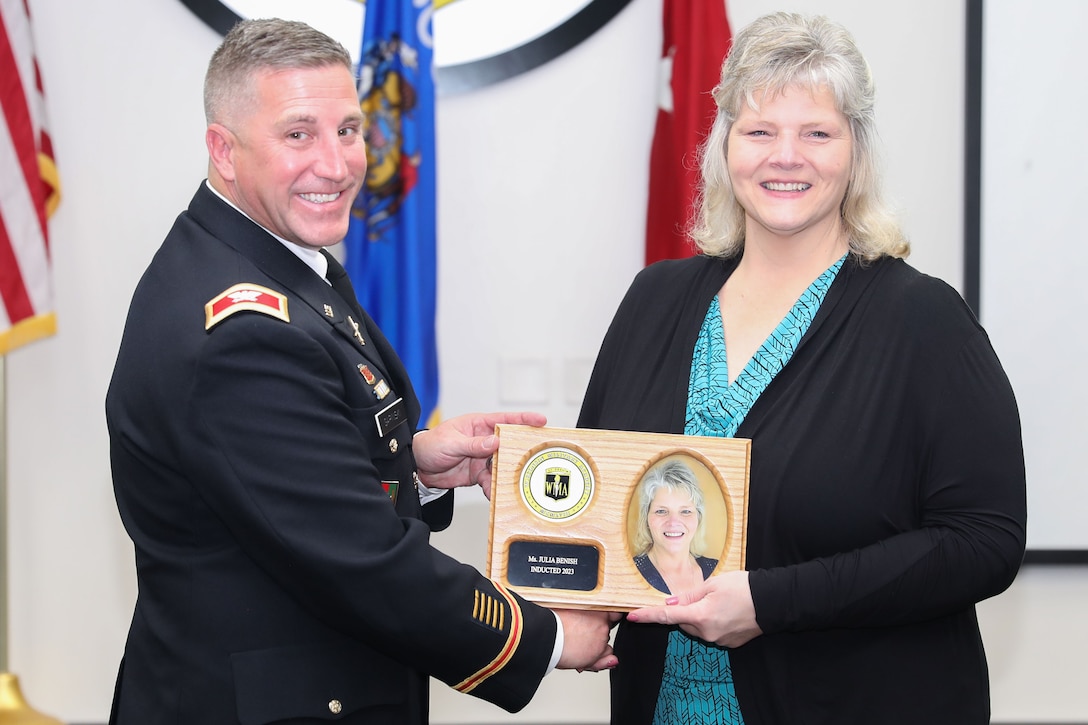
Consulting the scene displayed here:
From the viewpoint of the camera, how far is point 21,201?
9.20ft

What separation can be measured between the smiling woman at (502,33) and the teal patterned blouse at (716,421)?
157 cm

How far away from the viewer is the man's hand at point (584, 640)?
1.66 m

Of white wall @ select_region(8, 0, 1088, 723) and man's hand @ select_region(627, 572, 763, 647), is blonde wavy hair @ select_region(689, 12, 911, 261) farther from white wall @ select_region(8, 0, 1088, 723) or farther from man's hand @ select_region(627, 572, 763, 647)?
white wall @ select_region(8, 0, 1088, 723)

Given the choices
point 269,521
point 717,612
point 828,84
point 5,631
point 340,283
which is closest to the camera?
point 269,521

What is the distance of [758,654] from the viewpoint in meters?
1.59

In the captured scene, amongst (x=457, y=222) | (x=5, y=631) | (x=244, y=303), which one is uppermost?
(x=457, y=222)

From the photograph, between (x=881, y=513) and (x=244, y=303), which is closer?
(x=244, y=303)

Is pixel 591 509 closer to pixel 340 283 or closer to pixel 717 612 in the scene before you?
pixel 717 612

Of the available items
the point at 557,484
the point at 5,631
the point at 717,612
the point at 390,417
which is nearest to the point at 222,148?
the point at 390,417

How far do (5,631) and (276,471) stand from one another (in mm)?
1992

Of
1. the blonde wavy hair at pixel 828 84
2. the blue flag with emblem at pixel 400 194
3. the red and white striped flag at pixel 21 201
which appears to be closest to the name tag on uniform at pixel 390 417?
the blonde wavy hair at pixel 828 84

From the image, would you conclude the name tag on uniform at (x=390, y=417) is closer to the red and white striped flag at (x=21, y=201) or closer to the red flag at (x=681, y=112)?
the red flag at (x=681, y=112)

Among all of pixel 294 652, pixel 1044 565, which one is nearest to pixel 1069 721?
pixel 1044 565

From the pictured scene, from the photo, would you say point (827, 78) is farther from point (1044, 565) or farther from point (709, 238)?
point (1044, 565)
